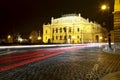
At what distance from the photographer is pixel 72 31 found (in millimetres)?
147875

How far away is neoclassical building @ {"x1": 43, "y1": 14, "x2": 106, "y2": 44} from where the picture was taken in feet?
477

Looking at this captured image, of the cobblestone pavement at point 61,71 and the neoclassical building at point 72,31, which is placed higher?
the neoclassical building at point 72,31

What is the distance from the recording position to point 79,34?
146m

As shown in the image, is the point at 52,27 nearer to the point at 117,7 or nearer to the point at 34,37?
the point at 34,37

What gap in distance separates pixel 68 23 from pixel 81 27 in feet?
33.8

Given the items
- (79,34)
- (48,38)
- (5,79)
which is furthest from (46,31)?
(5,79)

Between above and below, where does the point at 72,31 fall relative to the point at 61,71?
above

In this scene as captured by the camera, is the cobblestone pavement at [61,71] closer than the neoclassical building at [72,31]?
Yes

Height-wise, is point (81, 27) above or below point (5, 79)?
above

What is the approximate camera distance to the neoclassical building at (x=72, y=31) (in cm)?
14538

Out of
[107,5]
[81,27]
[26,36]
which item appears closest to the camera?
[107,5]

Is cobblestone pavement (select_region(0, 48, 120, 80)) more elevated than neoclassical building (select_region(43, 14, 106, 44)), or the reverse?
neoclassical building (select_region(43, 14, 106, 44))

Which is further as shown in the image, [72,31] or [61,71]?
[72,31]

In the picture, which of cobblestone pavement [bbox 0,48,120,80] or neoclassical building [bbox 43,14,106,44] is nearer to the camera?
cobblestone pavement [bbox 0,48,120,80]
